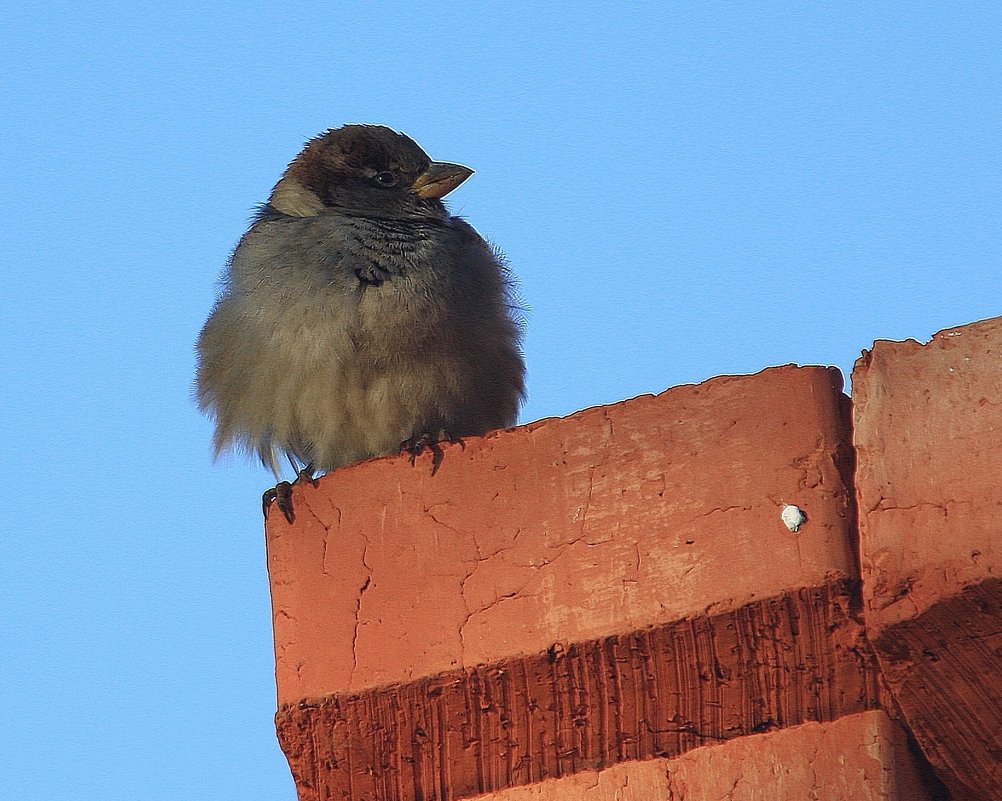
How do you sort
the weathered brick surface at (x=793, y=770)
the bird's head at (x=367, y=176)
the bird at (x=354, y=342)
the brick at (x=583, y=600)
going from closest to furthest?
the weathered brick surface at (x=793, y=770) < the brick at (x=583, y=600) < the bird at (x=354, y=342) < the bird's head at (x=367, y=176)

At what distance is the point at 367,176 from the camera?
5.86m

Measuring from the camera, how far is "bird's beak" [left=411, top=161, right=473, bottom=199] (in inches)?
230

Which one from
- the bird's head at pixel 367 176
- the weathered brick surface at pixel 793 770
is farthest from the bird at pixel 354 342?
the weathered brick surface at pixel 793 770

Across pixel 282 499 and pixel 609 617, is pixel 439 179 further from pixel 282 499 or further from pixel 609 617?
pixel 609 617

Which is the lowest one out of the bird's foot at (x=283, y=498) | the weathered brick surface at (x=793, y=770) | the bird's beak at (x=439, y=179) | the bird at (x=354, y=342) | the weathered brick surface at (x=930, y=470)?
the weathered brick surface at (x=793, y=770)

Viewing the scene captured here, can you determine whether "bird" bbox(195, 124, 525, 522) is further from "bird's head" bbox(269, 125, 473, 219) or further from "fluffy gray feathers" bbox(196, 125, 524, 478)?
"bird's head" bbox(269, 125, 473, 219)

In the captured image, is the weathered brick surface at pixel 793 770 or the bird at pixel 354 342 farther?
the bird at pixel 354 342

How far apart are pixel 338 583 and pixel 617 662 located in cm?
69

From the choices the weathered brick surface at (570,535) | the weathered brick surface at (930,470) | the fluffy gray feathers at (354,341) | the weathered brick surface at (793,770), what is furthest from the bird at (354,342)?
the weathered brick surface at (930,470)

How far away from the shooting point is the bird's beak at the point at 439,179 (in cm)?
583

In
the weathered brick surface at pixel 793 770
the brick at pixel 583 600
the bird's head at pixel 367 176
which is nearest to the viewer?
the weathered brick surface at pixel 793 770

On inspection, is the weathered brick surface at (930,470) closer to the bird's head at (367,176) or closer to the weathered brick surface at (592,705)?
the weathered brick surface at (592,705)

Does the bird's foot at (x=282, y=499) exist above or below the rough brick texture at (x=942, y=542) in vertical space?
above

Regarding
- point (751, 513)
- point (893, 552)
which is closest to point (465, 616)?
point (751, 513)
